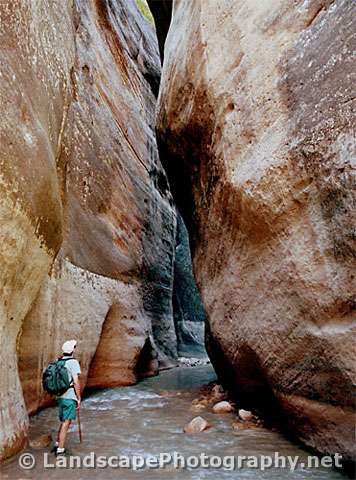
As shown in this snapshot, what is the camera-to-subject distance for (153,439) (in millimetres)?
5625

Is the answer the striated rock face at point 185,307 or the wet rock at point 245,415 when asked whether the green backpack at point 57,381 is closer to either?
the wet rock at point 245,415

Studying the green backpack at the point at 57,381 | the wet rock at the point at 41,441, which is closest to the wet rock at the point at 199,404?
the wet rock at the point at 41,441

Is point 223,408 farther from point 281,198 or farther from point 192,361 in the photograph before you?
point 192,361

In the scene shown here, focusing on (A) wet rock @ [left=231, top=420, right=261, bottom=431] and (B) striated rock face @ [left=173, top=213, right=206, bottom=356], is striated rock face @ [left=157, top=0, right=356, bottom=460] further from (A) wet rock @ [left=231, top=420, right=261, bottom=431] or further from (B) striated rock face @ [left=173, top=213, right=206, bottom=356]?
(B) striated rock face @ [left=173, top=213, right=206, bottom=356]

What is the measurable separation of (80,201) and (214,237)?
3.62 metres

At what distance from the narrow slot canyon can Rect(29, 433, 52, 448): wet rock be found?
0.03 m

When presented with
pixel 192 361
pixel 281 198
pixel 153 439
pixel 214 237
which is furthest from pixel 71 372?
pixel 192 361

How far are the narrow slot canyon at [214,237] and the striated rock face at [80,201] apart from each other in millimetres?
44

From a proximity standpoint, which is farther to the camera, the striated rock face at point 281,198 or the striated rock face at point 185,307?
the striated rock face at point 185,307

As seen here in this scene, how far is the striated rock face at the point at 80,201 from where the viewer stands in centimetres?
496

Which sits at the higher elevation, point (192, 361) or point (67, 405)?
point (67, 405)

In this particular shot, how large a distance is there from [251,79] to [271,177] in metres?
1.81

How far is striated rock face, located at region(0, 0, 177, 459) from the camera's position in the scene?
4.96 meters

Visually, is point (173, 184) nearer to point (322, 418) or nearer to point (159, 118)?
point (159, 118)
